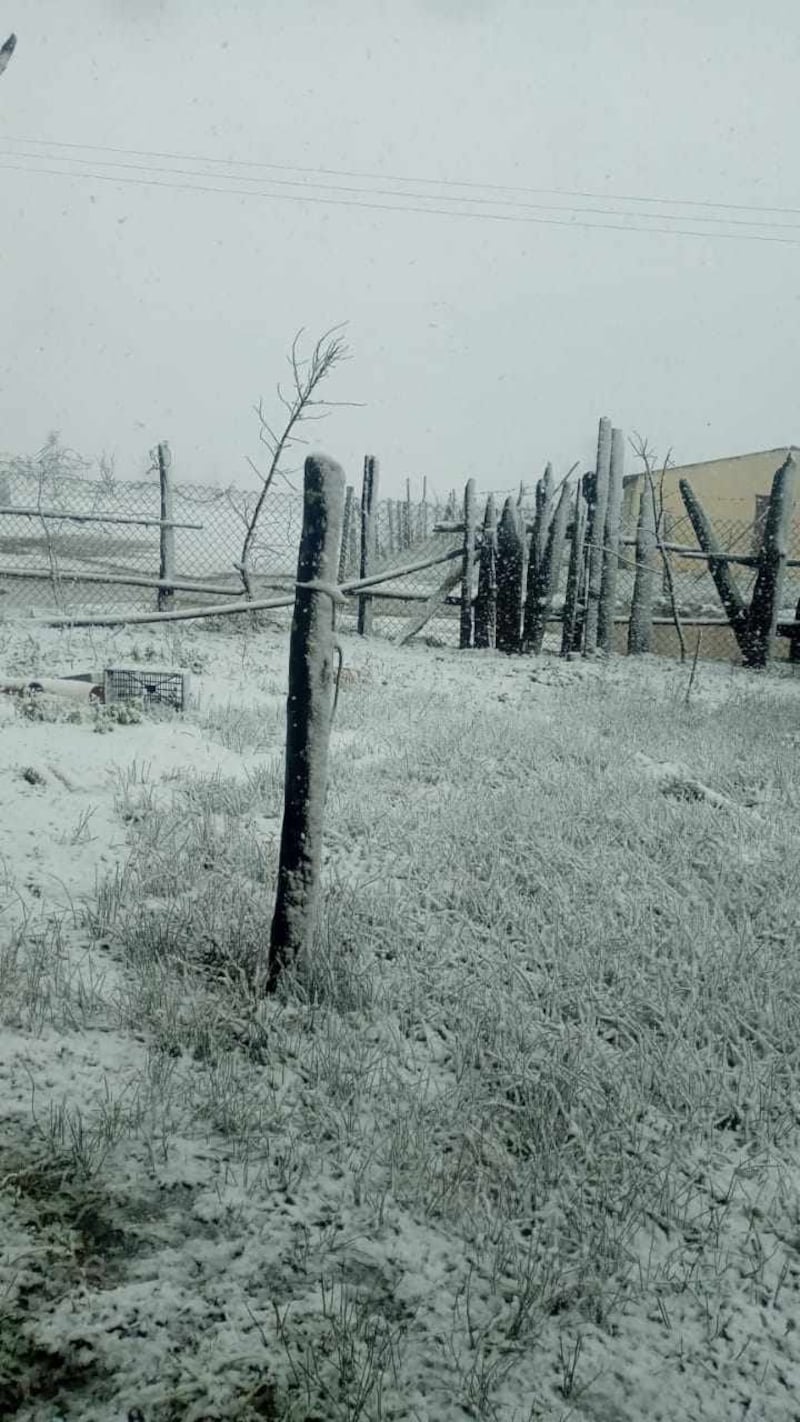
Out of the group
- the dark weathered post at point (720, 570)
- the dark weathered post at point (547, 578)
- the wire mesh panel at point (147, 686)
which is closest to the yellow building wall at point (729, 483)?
the dark weathered post at point (720, 570)

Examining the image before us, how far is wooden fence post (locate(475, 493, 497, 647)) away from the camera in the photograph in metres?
10.0

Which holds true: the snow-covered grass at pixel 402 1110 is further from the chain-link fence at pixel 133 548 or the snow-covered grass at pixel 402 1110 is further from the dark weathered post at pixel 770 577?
the dark weathered post at pixel 770 577

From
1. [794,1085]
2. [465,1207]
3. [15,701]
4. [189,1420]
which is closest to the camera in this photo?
[189,1420]

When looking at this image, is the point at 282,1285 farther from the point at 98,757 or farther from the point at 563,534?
the point at 563,534

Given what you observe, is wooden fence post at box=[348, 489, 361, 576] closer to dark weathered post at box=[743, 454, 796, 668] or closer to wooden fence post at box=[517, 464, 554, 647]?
wooden fence post at box=[517, 464, 554, 647]

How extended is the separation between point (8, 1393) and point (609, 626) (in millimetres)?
→ 9291

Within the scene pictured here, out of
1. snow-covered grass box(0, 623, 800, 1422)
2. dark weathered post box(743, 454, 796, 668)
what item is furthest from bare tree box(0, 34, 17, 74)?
dark weathered post box(743, 454, 796, 668)

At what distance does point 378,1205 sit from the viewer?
1.89 m

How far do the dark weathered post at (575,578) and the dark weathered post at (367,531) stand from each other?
2.30 metres

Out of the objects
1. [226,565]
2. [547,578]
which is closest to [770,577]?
[547,578]

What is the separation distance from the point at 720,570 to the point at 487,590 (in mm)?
2581

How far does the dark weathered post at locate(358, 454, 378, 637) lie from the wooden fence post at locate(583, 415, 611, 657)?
2528mm

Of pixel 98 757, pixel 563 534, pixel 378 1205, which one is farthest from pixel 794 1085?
pixel 563 534

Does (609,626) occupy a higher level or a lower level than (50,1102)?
higher
